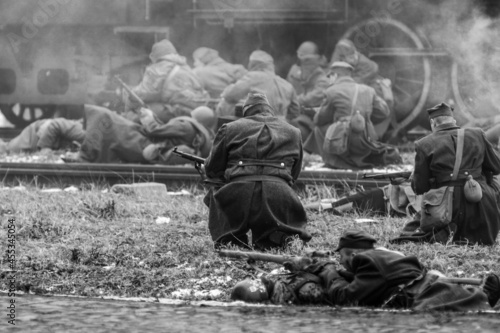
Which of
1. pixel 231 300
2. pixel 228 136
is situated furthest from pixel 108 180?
pixel 231 300

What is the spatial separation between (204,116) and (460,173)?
7402 millimetres

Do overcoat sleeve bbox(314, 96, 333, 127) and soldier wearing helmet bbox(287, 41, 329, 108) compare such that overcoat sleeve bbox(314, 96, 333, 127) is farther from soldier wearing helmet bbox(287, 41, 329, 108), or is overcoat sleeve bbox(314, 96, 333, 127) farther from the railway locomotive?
the railway locomotive

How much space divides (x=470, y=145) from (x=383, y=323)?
117 inches

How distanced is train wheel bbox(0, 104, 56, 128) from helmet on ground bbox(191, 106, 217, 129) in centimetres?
316

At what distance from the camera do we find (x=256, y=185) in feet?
26.4

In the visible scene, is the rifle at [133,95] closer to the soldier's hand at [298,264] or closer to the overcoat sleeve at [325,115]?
the overcoat sleeve at [325,115]

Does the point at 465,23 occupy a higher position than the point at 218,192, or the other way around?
the point at 465,23

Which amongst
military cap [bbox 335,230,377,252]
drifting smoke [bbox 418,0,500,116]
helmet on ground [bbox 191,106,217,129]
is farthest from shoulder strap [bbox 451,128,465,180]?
drifting smoke [bbox 418,0,500,116]

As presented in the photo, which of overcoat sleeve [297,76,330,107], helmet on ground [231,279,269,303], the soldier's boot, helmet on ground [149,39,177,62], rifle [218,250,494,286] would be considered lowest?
helmet on ground [231,279,269,303]

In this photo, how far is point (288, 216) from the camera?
26.7ft

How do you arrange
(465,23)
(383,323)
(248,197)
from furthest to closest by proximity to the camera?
(465,23)
(248,197)
(383,323)

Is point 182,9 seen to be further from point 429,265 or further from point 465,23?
point 429,265

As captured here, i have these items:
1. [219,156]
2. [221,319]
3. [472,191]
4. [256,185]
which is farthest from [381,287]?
Result: [219,156]

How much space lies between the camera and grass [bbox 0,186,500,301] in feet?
23.4
